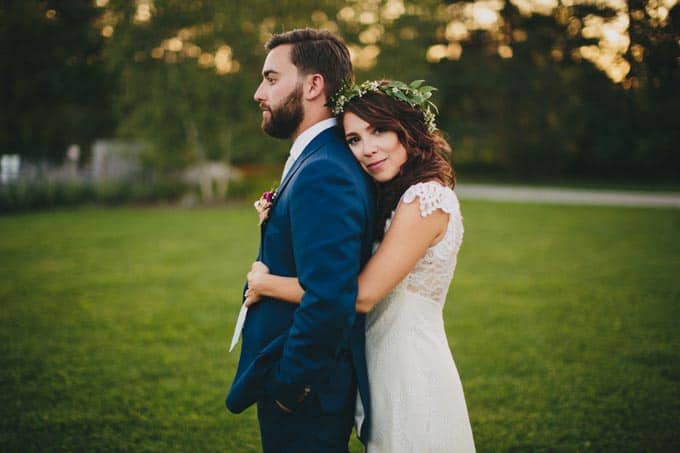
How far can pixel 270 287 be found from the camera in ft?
7.04

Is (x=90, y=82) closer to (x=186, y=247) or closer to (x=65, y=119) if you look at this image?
Result: (x=65, y=119)

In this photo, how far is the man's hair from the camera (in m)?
2.26

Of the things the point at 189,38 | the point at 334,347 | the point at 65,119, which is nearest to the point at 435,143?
the point at 334,347

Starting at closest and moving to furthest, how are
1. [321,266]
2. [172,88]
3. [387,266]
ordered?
[321,266] → [387,266] → [172,88]

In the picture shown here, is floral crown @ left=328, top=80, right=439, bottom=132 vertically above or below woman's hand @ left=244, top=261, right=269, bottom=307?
above

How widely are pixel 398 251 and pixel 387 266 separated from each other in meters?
0.08

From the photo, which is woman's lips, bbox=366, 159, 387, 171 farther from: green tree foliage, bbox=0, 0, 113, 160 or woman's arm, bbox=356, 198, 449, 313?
green tree foliage, bbox=0, 0, 113, 160

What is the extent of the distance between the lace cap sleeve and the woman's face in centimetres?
16

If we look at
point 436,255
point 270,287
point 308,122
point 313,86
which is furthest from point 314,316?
point 313,86

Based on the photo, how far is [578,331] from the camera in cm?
632

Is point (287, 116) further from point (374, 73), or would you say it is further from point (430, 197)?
point (374, 73)

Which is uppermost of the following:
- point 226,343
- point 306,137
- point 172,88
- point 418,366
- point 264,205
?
point 172,88

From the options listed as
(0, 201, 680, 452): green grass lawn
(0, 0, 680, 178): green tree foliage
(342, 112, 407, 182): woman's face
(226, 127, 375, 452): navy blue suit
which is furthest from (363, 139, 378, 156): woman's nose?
(0, 201, 680, 452): green grass lawn

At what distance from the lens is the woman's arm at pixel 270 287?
2107mm
